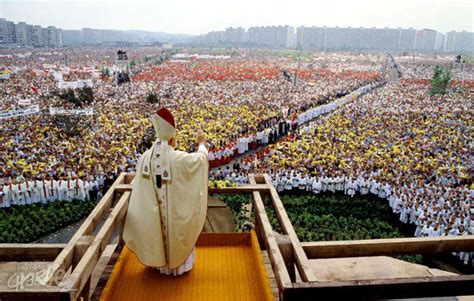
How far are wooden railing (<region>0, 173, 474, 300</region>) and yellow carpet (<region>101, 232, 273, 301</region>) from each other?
0.73ft

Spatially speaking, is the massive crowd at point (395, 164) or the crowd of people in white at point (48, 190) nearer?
the massive crowd at point (395, 164)

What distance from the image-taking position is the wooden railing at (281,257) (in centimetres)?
192

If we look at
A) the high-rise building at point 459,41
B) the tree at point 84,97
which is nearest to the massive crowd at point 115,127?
the tree at point 84,97

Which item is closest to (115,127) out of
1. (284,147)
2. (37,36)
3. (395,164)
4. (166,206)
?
(284,147)

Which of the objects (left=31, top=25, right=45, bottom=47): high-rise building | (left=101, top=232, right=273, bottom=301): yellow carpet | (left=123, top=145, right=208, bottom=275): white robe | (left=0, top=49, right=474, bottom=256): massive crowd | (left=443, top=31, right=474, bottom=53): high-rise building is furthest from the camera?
(left=443, top=31, right=474, bottom=53): high-rise building

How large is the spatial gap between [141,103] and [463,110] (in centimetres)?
1965

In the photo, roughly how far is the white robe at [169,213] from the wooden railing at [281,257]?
22 cm

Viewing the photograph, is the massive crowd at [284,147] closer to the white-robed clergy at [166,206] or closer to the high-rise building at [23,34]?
the white-robed clergy at [166,206]

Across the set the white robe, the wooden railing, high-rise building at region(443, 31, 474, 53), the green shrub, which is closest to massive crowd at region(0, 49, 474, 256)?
the green shrub

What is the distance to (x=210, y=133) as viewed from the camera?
16.8 meters

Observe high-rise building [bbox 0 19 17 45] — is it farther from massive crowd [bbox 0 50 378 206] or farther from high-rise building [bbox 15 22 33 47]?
massive crowd [bbox 0 50 378 206]

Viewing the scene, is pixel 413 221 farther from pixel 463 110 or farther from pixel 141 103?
pixel 141 103

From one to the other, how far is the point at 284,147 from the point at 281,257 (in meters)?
12.9

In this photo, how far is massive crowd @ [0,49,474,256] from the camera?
11180mm
